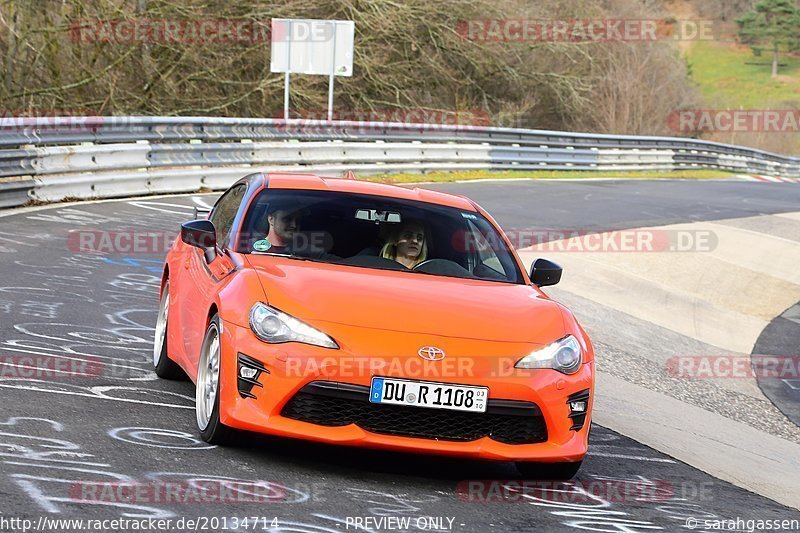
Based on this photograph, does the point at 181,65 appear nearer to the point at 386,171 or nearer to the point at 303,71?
the point at 303,71

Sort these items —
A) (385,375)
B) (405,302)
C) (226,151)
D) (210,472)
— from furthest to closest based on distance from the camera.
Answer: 1. (226,151)
2. (405,302)
3. (385,375)
4. (210,472)

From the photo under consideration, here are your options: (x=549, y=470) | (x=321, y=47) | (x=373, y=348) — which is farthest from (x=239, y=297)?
(x=321, y=47)

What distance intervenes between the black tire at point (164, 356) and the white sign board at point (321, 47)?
19921mm

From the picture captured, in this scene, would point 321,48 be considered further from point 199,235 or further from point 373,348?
point 373,348

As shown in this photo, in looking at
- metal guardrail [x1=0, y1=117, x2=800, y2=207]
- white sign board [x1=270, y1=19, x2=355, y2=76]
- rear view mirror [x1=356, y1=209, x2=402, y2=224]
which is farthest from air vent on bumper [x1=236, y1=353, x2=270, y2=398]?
white sign board [x1=270, y1=19, x2=355, y2=76]

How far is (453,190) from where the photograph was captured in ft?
81.5

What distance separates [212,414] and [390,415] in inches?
35.2

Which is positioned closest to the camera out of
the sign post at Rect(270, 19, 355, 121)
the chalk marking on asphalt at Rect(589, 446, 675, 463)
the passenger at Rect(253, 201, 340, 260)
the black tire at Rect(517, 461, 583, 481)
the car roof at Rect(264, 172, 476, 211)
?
the black tire at Rect(517, 461, 583, 481)

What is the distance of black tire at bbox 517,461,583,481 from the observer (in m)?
6.20

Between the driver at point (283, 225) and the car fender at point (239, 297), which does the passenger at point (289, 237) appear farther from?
the car fender at point (239, 297)

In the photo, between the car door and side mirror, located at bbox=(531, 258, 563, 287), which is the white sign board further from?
side mirror, located at bbox=(531, 258, 563, 287)

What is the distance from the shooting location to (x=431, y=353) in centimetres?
589

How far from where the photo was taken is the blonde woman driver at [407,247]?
7301mm

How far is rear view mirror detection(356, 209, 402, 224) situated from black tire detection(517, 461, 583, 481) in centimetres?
181
